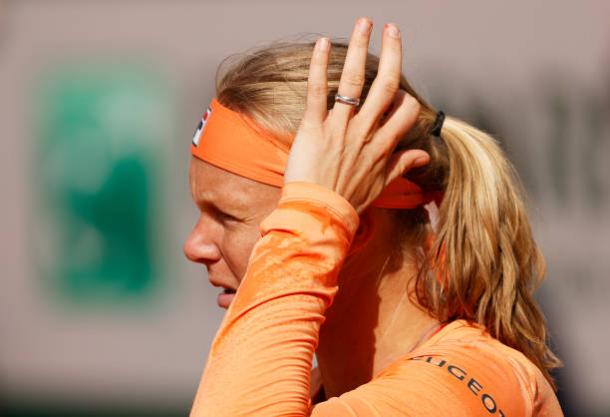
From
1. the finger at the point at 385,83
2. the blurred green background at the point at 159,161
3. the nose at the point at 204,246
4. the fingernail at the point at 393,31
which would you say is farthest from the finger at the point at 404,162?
the blurred green background at the point at 159,161

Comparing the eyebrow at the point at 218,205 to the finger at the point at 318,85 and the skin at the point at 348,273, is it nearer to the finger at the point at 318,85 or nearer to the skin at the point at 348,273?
the skin at the point at 348,273

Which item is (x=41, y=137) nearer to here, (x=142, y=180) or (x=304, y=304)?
(x=142, y=180)

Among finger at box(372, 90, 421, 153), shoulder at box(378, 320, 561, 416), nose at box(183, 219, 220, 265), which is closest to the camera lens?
shoulder at box(378, 320, 561, 416)

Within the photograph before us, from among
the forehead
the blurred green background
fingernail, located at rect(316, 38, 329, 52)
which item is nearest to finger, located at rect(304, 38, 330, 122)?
fingernail, located at rect(316, 38, 329, 52)

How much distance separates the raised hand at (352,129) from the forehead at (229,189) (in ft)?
0.72

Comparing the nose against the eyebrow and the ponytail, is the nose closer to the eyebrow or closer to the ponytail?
the eyebrow

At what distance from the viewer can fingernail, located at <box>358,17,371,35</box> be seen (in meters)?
1.77

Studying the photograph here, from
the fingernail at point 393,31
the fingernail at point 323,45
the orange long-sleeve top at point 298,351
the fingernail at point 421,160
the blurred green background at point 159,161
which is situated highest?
the fingernail at point 393,31

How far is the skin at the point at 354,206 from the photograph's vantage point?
68.9 inches

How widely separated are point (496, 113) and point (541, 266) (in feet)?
10.6

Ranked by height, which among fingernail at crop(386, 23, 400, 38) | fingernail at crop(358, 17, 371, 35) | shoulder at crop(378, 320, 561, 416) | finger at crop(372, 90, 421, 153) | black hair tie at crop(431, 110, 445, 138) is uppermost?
fingernail at crop(358, 17, 371, 35)

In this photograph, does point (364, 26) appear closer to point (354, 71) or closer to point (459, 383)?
point (354, 71)

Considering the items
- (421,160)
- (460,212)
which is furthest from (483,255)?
(421,160)

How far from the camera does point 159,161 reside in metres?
5.58
